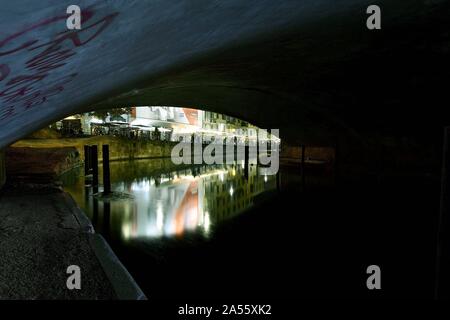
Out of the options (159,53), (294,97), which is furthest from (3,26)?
(294,97)

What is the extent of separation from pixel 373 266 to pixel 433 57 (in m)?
6.19

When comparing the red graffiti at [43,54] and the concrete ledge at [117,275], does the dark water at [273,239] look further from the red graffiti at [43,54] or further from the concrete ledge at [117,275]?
the red graffiti at [43,54]

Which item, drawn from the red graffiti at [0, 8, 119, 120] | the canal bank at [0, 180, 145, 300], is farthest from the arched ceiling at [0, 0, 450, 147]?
the canal bank at [0, 180, 145, 300]

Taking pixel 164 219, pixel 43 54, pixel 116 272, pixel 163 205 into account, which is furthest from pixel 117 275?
pixel 163 205

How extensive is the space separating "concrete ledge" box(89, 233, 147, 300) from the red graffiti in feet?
6.97

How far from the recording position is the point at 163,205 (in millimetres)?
11242

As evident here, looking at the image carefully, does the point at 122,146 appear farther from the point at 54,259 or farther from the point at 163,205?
the point at 54,259

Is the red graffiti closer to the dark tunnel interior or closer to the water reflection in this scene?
the dark tunnel interior

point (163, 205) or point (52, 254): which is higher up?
point (52, 254)

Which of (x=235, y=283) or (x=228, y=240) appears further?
(x=228, y=240)

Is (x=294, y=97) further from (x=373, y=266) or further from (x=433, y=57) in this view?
(x=373, y=266)

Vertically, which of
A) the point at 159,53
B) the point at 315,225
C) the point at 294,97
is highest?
the point at 294,97

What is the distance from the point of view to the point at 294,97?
46.6 ft

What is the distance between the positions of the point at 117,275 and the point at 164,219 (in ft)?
18.1
